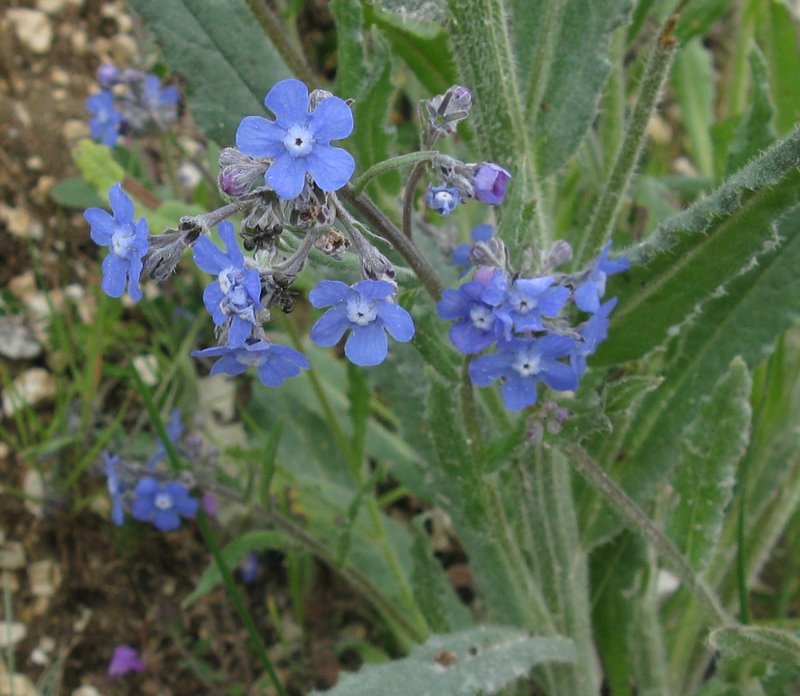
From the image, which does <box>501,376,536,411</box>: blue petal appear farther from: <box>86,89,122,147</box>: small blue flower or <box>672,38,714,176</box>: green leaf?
<box>672,38,714,176</box>: green leaf

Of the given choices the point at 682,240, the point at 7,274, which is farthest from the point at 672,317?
the point at 7,274

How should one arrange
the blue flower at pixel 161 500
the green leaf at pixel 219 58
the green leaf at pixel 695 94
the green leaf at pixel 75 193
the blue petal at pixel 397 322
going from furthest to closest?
1. the green leaf at pixel 695 94
2. the green leaf at pixel 75 193
3. the blue flower at pixel 161 500
4. the green leaf at pixel 219 58
5. the blue petal at pixel 397 322

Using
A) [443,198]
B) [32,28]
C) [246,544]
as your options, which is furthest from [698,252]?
[32,28]

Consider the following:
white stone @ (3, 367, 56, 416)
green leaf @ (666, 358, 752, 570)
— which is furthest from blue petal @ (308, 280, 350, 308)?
white stone @ (3, 367, 56, 416)

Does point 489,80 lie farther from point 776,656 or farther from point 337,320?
point 776,656

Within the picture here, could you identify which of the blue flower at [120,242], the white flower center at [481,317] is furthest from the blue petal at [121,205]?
the white flower center at [481,317]

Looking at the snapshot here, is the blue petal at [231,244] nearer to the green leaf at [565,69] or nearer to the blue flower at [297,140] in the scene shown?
the blue flower at [297,140]
